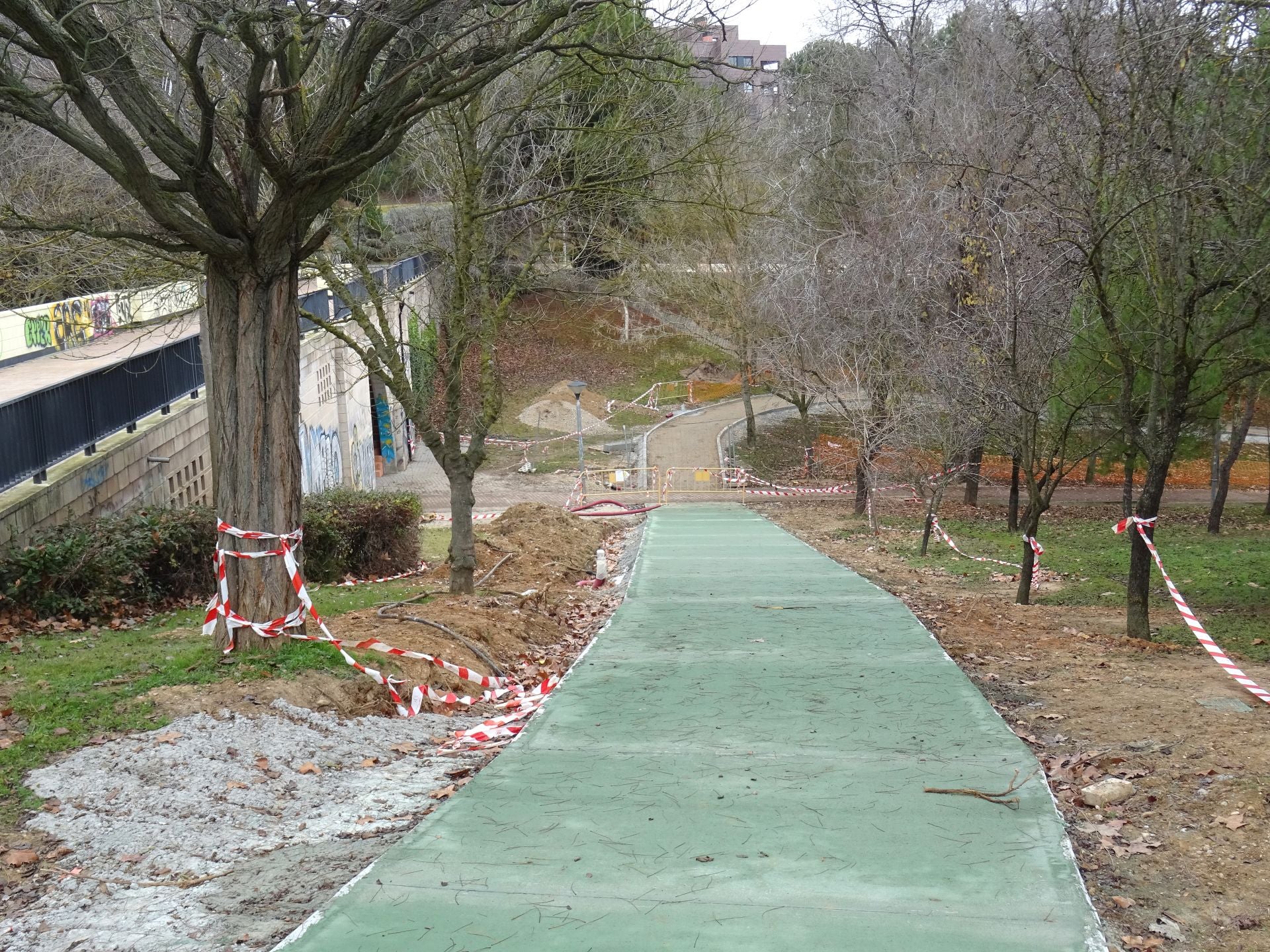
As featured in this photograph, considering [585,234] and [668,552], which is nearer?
[585,234]

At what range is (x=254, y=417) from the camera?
805cm

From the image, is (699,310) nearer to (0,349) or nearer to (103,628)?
(0,349)

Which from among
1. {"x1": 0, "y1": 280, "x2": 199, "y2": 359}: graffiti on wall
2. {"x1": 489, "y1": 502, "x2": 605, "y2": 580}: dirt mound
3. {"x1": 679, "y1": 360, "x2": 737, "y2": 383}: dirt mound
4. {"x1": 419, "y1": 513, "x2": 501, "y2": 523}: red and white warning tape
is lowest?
{"x1": 419, "y1": 513, "x2": 501, "y2": 523}: red and white warning tape

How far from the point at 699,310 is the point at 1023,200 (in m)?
20.2

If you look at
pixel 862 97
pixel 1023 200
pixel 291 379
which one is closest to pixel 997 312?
pixel 1023 200

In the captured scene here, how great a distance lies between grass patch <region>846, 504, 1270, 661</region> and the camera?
12711mm

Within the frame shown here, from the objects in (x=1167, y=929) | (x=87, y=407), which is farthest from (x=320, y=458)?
(x=1167, y=929)

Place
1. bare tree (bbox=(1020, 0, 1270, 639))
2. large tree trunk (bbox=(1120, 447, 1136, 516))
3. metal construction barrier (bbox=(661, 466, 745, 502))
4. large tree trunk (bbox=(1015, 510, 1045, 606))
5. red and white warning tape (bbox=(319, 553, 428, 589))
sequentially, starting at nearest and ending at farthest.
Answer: bare tree (bbox=(1020, 0, 1270, 639)) → large tree trunk (bbox=(1015, 510, 1045, 606)) → red and white warning tape (bbox=(319, 553, 428, 589)) → large tree trunk (bbox=(1120, 447, 1136, 516)) → metal construction barrier (bbox=(661, 466, 745, 502))

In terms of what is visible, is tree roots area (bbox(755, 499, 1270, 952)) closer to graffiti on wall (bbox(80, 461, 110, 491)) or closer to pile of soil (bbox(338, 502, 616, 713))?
pile of soil (bbox(338, 502, 616, 713))

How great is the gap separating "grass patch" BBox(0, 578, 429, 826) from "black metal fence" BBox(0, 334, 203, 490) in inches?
108

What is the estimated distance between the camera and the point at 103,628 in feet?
37.0

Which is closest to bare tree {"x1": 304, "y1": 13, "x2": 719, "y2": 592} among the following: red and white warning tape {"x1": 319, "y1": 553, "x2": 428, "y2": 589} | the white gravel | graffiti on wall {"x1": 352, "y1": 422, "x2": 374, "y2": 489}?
red and white warning tape {"x1": 319, "y1": 553, "x2": 428, "y2": 589}

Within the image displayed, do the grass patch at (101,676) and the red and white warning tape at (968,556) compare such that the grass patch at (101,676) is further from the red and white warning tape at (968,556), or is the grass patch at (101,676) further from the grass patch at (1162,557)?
the red and white warning tape at (968,556)

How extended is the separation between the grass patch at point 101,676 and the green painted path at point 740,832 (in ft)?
→ 6.58
